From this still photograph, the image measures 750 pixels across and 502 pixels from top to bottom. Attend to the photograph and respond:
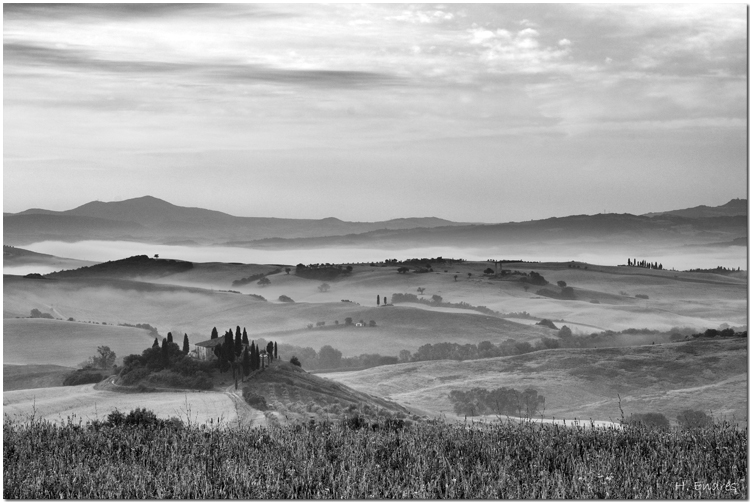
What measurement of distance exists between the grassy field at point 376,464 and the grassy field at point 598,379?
3.88 ft

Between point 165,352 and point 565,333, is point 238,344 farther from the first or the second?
point 565,333

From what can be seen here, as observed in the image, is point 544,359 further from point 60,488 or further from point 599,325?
point 60,488

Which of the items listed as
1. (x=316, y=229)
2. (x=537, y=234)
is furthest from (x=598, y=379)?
(x=316, y=229)

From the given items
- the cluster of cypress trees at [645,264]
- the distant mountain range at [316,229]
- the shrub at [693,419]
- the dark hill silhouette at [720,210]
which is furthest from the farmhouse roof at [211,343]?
the dark hill silhouette at [720,210]

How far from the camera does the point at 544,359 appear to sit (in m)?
8.91

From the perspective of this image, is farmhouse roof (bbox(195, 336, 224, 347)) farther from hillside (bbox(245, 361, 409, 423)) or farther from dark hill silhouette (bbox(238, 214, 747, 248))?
dark hill silhouette (bbox(238, 214, 747, 248))

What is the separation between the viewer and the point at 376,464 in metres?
6.08

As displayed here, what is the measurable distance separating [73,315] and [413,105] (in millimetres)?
5043

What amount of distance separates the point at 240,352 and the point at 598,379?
4464mm

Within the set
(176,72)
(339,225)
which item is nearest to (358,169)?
(339,225)

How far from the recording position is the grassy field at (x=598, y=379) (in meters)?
8.54

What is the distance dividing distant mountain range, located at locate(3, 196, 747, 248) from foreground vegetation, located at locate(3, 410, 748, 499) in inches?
100

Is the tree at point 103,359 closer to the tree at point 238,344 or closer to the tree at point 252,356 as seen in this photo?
the tree at point 238,344

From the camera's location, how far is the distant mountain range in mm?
8766
